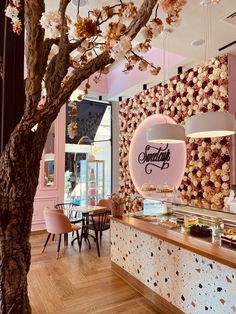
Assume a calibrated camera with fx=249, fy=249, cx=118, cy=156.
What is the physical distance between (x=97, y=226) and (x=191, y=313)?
8.82ft

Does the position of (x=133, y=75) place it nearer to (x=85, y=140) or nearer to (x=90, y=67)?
(x=85, y=140)

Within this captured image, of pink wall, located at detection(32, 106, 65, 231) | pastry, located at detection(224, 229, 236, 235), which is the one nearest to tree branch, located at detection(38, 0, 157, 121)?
pastry, located at detection(224, 229, 236, 235)

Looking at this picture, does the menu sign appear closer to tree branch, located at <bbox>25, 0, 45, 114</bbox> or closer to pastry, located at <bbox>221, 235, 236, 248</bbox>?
pastry, located at <bbox>221, 235, 236, 248</bbox>

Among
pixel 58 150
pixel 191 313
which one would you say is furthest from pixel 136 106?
pixel 191 313

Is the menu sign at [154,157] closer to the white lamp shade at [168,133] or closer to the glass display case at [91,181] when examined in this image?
the glass display case at [91,181]

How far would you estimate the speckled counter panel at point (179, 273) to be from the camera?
2166 millimetres

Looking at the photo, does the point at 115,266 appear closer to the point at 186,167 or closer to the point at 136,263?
the point at 136,263

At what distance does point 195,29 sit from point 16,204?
358 centimetres

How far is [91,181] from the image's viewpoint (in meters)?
7.62

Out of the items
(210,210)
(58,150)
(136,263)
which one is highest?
(58,150)

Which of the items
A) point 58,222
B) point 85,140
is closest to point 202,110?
point 58,222

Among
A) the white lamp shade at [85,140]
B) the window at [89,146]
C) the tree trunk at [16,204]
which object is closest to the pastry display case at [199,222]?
the tree trunk at [16,204]

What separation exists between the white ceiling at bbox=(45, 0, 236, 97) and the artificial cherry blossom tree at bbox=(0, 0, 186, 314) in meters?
2.36

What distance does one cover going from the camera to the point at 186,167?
16.2 feet
